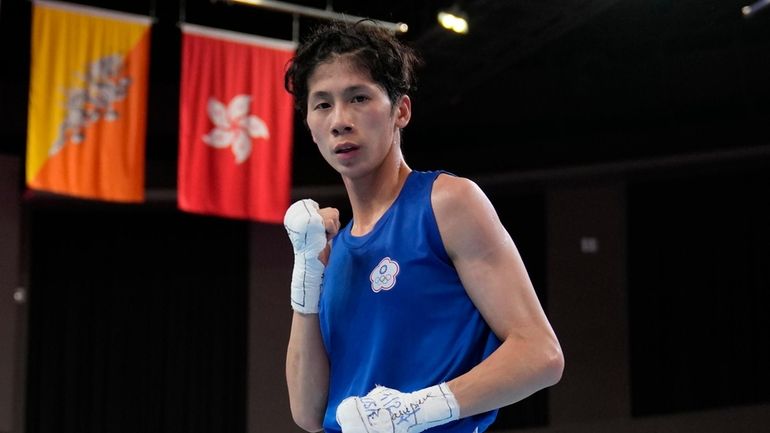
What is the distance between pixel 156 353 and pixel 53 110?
15.2 feet

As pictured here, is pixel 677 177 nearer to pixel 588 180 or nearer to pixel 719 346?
pixel 588 180

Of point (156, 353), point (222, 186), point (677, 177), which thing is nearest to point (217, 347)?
point (156, 353)

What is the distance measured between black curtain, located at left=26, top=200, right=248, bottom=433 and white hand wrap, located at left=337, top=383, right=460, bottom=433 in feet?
29.8

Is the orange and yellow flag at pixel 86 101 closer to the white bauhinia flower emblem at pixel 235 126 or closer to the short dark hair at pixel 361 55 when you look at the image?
the white bauhinia flower emblem at pixel 235 126

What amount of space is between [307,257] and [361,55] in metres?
0.44

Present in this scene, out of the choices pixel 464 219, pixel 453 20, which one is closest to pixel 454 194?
pixel 464 219

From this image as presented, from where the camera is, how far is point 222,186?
22.2 ft

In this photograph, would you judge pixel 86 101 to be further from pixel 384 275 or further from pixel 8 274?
pixel 384 275

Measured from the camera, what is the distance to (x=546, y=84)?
10.1m

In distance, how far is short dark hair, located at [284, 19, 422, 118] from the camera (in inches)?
71.2

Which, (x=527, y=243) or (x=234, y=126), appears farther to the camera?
(x=527, y=243)

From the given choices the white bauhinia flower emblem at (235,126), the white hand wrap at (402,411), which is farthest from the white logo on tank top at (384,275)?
the white bauhinia flower emblem at (235,126)

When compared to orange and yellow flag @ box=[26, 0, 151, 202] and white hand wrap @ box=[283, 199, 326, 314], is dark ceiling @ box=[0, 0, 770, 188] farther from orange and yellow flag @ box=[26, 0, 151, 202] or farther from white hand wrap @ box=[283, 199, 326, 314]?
white hand wrap @ box=[283, 199, 326, 314]

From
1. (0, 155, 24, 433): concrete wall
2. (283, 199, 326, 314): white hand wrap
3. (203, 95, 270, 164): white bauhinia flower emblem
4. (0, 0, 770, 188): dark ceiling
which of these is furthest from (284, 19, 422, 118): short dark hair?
(0, 155, 24, 433): concrete wall
